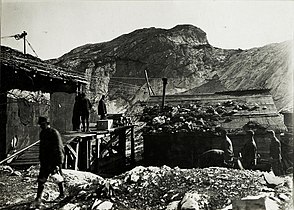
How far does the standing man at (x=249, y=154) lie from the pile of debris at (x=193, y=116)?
35cm

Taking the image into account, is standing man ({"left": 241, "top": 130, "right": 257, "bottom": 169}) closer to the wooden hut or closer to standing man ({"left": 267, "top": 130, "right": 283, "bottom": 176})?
standing man ({"left": 267, "top": 130, "right": 283, "bottom": 176})

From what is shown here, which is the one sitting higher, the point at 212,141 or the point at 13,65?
the point at 13,65

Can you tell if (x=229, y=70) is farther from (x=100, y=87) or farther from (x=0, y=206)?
(x=0, y=206)

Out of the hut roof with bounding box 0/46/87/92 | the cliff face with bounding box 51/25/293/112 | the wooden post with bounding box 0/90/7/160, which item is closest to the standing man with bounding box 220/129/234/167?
the hut roof with bounding box 0/46/87/92

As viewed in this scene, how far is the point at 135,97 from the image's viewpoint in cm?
1218

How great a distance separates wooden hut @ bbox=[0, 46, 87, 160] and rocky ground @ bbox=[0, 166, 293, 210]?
143cm

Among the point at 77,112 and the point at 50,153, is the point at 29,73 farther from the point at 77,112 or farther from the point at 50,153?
the point at 50,153

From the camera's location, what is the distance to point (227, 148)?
478cm

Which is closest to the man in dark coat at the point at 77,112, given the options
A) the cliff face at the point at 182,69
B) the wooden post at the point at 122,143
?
the wooden post at the point at 122,143

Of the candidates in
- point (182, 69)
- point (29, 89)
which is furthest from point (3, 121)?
point (182, 69)

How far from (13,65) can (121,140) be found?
3.57 metres

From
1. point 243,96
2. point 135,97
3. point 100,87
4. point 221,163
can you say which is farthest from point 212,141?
point 100,87

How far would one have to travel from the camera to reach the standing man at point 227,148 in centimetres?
464

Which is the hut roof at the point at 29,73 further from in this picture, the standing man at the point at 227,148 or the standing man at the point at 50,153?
the standing man at the point at 227,148
